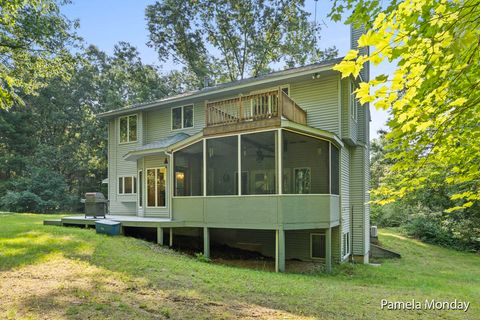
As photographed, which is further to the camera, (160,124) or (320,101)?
(160,124)

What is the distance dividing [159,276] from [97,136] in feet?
94.4

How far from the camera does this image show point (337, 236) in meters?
11.9

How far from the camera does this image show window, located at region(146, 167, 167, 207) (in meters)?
14.1

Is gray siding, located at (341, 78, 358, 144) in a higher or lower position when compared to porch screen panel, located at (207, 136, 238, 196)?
higher

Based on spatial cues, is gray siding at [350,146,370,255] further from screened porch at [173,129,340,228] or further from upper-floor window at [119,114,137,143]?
upper-floor window at [119,114,137,143]

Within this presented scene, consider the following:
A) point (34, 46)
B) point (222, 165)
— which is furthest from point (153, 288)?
point (34, 46)

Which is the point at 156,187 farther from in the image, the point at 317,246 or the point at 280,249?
the point at 317,246

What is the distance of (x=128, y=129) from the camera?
16.7m

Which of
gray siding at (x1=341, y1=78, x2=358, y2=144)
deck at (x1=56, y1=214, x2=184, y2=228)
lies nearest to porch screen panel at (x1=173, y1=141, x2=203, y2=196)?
deck at (x1=56, y1=214, x2=184, y2=228)

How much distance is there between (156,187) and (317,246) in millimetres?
7469

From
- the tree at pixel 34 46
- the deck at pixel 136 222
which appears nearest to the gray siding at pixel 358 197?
the deck at pixel 136 222

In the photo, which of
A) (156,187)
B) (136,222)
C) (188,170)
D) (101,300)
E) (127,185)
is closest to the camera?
(101,300)

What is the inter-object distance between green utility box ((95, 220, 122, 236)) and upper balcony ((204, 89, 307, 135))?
477 cm

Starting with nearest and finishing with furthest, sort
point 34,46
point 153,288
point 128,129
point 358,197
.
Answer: point 153,288, point 34,46, point 358,197, point 128,129
